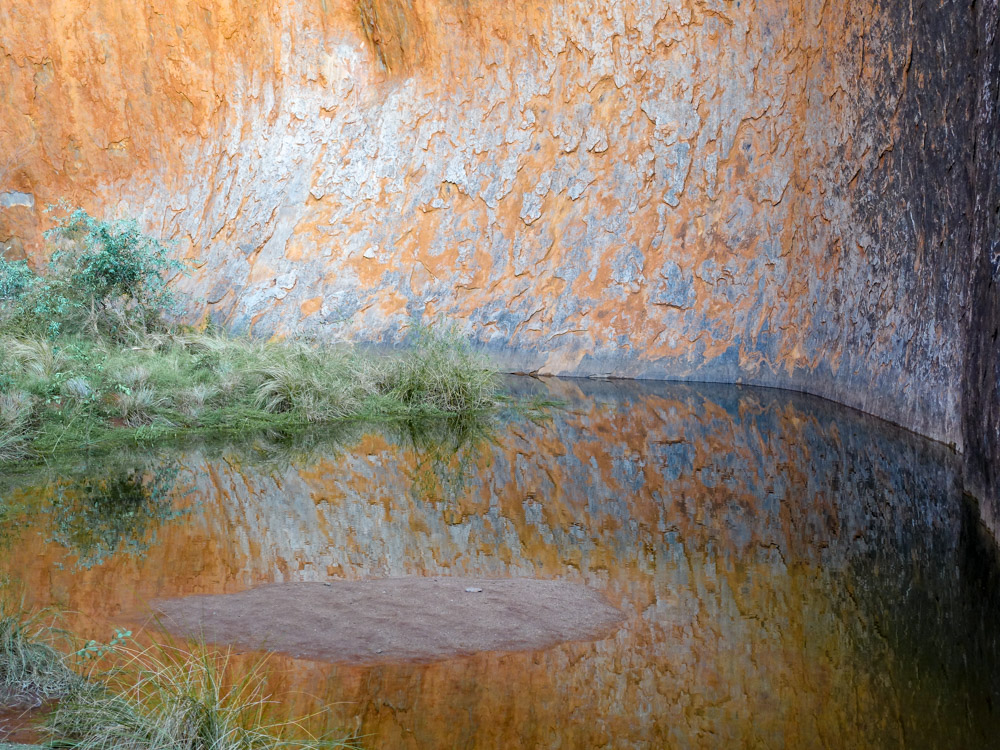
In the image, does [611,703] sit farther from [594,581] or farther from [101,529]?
[101,529]

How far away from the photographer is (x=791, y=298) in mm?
13602

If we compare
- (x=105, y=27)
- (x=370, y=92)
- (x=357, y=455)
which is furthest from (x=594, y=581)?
(x=105, y=27)

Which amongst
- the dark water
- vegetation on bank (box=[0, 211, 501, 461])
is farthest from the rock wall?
vegetation on bank (box=[0, 211, 501, 461])

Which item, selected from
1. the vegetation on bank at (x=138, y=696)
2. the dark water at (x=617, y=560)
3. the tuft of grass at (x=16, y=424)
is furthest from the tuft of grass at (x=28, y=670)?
the tuft of grass at (x=16, y=424)

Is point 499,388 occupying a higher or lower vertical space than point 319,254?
lower

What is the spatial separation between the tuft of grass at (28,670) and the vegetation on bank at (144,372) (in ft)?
15.0

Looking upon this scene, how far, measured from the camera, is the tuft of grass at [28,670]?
10.5ft

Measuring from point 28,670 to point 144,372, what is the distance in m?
6.79

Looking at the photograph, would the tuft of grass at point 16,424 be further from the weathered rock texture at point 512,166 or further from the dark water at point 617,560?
the weathered rock texture at point 512,166

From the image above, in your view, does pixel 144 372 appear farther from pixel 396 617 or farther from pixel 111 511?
pixel 396 617

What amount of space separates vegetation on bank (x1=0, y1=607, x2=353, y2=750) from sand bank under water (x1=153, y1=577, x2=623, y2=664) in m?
0.31

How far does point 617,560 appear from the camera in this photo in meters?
5.12

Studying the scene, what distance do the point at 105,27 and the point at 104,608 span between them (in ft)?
56.4

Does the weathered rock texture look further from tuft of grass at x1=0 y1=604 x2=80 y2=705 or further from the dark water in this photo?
tuft of grass at x1=0 y1=604 x2=80 y2=705
